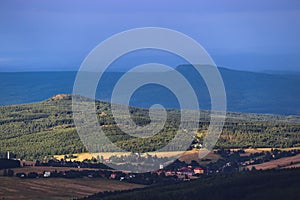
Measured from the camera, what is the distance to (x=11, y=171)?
7981cm

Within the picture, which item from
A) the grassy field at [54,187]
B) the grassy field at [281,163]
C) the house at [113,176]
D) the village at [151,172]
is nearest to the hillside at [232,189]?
the grassy field at [54,187]

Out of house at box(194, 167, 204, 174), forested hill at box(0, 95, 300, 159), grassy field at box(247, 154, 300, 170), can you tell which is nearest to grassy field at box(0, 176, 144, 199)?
house at box(194, 167, 204, 174)

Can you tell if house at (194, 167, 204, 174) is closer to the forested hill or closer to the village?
the village

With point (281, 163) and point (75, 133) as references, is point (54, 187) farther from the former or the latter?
point (75, 133)

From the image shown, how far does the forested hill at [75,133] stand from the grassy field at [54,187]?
1919cm

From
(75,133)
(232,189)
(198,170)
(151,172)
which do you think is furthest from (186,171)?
(75,133)

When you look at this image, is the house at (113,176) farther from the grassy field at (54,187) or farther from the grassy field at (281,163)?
the grassy field at (281,163)

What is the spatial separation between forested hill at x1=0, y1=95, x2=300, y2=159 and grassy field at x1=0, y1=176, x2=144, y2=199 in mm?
19195

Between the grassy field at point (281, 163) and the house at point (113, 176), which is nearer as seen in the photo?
the grassy field at point (281, 163)

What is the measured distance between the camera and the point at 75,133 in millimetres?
108500

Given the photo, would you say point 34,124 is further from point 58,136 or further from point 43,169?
point 43,169

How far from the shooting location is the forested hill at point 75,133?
327 ft

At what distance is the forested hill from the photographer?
99756 mm

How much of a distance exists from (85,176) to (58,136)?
89.1 ft
